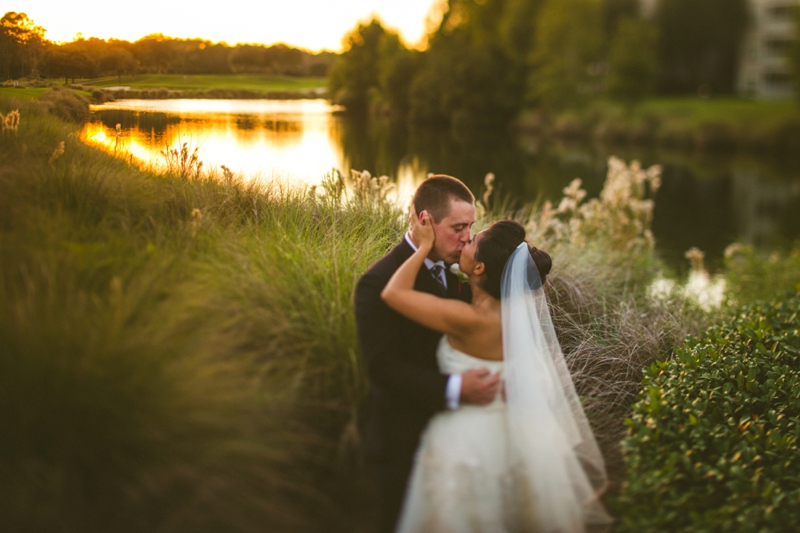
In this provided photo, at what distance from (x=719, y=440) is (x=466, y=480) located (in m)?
1.86

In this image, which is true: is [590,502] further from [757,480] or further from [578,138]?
[578,138]

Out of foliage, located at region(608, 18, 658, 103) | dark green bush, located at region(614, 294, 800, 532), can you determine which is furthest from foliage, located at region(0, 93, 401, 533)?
foliage, located at region(608, 18, 658, 103)

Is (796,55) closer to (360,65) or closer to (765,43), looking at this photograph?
(360,65)

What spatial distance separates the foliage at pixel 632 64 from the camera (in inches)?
1437

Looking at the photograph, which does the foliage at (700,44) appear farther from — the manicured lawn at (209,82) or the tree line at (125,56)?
the tree line at (125,56)

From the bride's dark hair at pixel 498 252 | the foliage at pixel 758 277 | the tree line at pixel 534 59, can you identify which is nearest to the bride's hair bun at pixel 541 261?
the bride's dark hair at pixel 498 252

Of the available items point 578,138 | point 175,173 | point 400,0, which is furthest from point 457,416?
point 578,138

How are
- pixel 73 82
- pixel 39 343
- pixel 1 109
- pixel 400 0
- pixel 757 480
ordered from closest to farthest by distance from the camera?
pixel 39 343, pixel 757 480, pixel 1 109, pixel 73 82, pixel 400 0

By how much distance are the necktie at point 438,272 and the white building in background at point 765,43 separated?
201 ft

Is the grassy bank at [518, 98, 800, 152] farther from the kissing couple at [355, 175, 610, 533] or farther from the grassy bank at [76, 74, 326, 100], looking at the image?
the kissing couple at [355, 175, 610, 533]

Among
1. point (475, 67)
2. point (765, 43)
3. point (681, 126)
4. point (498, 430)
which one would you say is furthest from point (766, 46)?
point (498, 430)

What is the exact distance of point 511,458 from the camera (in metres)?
2.92

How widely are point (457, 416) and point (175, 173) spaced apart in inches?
124

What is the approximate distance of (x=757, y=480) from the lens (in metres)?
3.37
